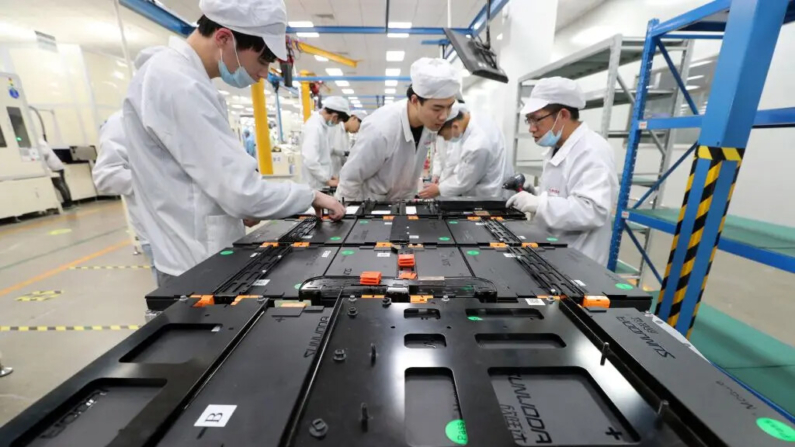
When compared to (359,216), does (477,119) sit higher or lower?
higher

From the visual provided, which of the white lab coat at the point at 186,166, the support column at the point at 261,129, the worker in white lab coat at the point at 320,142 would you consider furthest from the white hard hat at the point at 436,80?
the support column at the point at 261,129

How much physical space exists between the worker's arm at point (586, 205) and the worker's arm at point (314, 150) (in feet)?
10.9

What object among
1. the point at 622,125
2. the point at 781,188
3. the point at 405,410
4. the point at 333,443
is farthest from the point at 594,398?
the point at 622,125

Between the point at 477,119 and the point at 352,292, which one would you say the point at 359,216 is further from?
the point at 477,119

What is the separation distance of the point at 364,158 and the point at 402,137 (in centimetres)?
33

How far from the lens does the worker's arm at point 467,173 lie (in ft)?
10.6

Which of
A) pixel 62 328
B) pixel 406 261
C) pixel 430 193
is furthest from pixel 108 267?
pixel 406 261

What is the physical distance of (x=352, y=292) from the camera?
3.16 feet

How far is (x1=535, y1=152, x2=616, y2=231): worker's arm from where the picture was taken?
191cm

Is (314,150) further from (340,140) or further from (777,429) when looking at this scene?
(777,429)

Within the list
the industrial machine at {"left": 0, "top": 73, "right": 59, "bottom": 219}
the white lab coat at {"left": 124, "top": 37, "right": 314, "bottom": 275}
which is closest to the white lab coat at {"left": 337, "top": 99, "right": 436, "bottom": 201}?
the white lab coat at {"left": 124, "top": 37, "right": 314, "bottom": 275}

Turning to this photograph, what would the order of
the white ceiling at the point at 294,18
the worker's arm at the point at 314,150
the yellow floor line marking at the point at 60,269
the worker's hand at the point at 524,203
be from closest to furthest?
the worker's hand at the point at 524,203
the yellow floor line marking at the point at 60,269
the worker's arm at the point at 314,150
the white ceiling at the point at 294,18

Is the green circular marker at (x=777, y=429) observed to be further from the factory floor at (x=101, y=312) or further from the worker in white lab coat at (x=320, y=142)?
the worker in white lab coat at (x=320, y=142)

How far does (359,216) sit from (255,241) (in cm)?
62
